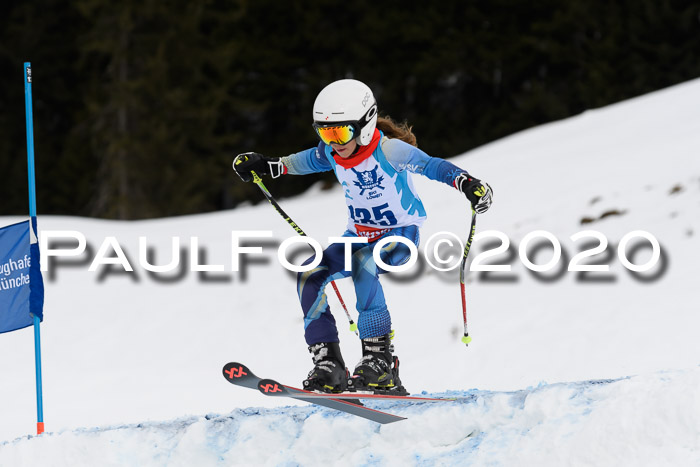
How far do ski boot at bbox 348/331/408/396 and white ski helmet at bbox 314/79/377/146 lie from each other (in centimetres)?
118

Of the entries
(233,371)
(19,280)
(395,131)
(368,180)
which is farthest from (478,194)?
(19,280)

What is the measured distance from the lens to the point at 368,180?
17.0 feet

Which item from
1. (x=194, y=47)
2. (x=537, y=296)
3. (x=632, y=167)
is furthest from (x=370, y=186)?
(x=194, y=47)

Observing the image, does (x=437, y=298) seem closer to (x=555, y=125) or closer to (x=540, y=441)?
(x=540, y=441)

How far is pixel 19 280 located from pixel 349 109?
9.72 ft

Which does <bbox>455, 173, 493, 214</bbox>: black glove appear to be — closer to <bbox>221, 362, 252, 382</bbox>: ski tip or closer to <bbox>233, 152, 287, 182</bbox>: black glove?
<bbox>233, 152, 287, 182</bbox>: black glove

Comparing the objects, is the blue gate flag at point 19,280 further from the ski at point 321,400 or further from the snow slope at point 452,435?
the ski at point 321,400

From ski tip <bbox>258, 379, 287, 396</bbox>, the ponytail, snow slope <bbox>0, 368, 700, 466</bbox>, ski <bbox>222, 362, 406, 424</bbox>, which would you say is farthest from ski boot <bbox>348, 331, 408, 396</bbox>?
the ponytail

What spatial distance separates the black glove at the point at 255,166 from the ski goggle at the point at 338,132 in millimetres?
625

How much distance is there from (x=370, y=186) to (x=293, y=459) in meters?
1.58

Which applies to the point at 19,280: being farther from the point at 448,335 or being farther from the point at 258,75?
the point at 258,75

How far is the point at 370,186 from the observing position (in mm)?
5203

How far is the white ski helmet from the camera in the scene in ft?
16.4

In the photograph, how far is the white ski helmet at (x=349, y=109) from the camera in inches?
197
